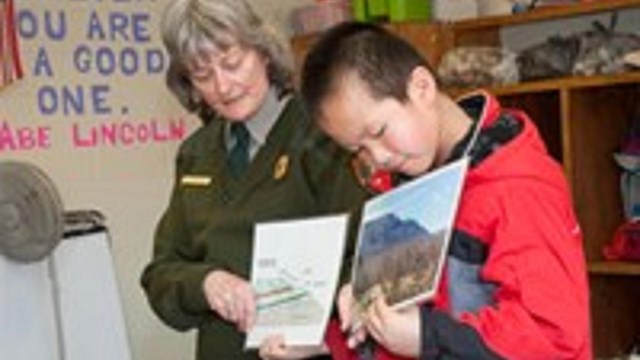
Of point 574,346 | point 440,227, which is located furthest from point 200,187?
point 574,346

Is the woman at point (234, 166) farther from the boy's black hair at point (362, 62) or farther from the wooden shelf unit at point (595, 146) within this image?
the wooden shelf unit at point (595, 146)

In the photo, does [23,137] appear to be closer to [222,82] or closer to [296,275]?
[222,82]

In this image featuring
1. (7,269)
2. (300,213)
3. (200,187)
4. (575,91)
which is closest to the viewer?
(300,213)

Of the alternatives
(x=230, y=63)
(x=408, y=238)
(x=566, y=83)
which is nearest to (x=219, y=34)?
(x=230, y=63)

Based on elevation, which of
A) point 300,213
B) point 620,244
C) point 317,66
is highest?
point 317,66

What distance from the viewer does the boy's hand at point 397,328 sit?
0.95 meters

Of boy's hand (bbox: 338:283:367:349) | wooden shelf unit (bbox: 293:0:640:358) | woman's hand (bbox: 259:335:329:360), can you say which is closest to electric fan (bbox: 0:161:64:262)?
wooden shelf unit (bbox: 293:0:640:358)

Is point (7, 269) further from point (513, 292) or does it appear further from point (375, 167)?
point (513, 292)

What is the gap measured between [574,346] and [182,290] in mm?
648

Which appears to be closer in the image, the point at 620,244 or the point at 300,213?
the point at 300,213

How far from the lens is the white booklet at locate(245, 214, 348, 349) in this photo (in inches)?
45.5

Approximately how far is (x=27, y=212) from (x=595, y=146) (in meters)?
1.45

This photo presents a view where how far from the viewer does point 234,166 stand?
1.44m

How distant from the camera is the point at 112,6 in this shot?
275cm
